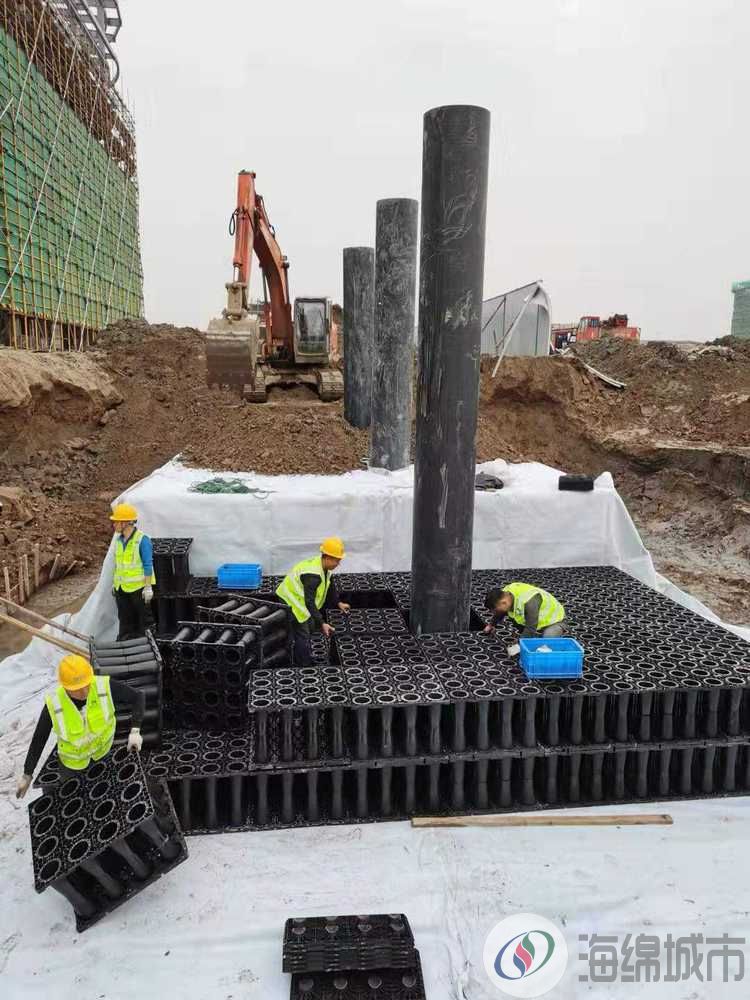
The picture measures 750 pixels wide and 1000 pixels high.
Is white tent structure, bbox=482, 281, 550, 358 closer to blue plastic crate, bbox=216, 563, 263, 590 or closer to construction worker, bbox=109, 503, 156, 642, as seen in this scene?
blue plastic crate, bbox=216, 563, 263, 590

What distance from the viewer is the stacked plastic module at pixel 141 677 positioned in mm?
4777

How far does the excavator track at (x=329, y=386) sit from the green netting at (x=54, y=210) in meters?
9.18

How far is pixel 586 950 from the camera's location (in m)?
3.47

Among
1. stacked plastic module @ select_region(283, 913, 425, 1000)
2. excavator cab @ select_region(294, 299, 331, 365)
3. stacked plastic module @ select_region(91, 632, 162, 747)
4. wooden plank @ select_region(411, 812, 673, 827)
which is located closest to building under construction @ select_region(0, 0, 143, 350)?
excavator cab @ select_region(294, 299, 331, 365)

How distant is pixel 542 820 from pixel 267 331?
1223 centimetres

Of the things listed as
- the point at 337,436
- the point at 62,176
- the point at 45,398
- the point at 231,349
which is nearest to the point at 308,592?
the point at 337,436

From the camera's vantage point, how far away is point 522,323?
19.5m

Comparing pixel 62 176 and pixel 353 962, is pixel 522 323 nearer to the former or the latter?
pixel 62 176

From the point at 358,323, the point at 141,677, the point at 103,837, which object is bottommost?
the point at 103,837

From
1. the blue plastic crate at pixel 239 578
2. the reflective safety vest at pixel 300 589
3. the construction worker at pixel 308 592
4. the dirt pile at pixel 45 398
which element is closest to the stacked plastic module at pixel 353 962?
the construction worker at pixel 308 592

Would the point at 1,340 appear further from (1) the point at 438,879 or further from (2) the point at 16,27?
(1) the point at 438,879

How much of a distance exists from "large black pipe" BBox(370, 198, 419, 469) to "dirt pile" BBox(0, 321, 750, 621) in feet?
2.38

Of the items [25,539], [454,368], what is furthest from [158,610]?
[25,539]

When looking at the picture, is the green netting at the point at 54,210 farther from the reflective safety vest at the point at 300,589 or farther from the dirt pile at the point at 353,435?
the reflective safety vest at the point at 300,589
